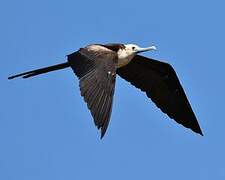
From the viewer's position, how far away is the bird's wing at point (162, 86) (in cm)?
1320

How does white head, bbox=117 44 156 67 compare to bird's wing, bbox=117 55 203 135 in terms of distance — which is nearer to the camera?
white head, bbox=117 44 156 67

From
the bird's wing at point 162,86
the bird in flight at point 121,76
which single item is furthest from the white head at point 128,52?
the bird's wing at point 162,86

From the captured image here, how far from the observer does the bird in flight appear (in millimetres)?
10367

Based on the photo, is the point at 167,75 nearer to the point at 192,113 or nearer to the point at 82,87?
the point at 192,113

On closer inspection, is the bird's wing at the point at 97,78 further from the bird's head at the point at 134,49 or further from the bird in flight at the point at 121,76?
the bird's head at the point at 134,49

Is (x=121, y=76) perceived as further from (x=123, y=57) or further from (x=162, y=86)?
(x=123, y=57)

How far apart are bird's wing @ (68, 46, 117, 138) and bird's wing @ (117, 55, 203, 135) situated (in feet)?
4.62

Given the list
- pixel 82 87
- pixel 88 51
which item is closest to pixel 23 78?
pixel 88 51

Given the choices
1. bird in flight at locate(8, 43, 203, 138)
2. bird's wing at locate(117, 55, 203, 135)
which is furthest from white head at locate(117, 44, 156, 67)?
bird's wing at locate(117, 55, 203, 135)

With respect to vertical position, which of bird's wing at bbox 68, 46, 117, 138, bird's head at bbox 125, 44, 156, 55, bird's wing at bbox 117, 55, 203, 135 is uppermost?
bird's head at bbox 125, 44, 156, 55

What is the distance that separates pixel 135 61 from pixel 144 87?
0.39m

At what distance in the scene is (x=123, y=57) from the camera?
12430mm

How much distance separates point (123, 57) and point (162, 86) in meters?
1.17

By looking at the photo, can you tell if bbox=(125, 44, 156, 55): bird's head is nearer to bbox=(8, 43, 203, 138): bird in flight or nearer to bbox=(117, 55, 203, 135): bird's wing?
bbox=(8, 43, 203, 138): bird in flight
